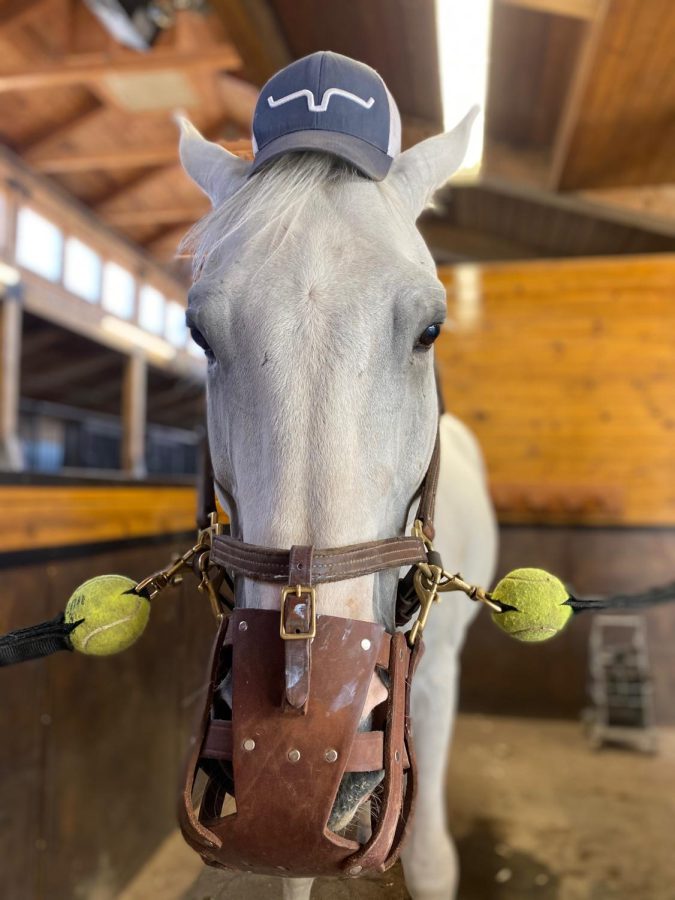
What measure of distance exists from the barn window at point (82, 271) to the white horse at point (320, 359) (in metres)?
5.10

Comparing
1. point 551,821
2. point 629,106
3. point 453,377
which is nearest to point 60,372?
point 453,377

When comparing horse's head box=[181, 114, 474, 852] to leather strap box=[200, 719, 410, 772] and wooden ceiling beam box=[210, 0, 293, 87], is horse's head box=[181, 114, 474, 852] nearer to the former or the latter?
leather strap box=[200, 719, 410, 772]

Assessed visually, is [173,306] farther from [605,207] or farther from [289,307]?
[289,307]

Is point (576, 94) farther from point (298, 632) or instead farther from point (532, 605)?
point (298, 632)

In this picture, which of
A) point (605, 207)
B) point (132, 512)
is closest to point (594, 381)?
point (605, 207)

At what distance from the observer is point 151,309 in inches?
273

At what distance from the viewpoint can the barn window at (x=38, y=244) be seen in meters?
4.78

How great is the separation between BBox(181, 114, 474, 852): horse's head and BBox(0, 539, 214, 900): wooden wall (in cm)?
57

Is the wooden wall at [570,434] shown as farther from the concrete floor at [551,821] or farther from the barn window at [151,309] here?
the barn window at [151,309]

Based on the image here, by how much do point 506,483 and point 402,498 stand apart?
3.04 meters

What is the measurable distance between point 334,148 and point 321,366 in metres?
0.33

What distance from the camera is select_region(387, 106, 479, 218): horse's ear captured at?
966mm

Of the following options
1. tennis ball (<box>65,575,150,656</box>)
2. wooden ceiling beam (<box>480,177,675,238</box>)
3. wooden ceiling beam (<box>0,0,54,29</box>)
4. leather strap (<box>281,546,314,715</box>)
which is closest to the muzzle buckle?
leather strap (<box>281,546,314,715</box>)

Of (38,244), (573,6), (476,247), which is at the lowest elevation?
(573,6)
